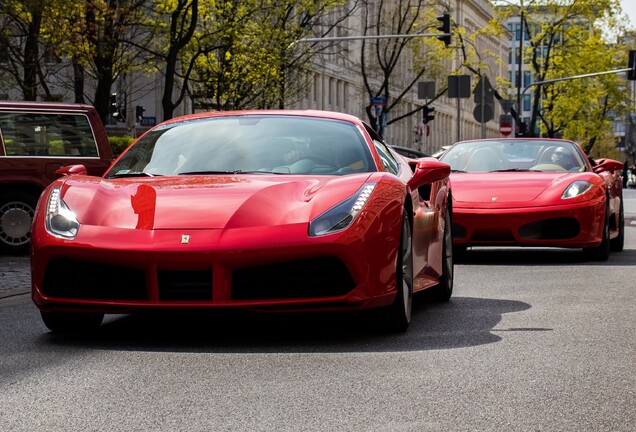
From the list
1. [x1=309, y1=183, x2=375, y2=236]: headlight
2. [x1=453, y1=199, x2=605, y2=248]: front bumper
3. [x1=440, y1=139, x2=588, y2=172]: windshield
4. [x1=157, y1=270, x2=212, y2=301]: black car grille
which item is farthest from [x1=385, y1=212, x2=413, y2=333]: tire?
[x1=440, y1=139, x2=588, y2=172]: windshield

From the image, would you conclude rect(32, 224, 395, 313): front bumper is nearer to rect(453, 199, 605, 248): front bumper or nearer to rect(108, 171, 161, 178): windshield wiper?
rect(108, 171, 161, 178): windshield wiper

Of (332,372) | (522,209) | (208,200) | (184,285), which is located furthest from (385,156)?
(522,209)

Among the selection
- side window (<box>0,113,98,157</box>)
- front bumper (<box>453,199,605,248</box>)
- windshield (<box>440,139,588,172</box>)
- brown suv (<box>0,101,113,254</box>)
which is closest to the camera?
front bumper (<box>453,199,605,248</box>)

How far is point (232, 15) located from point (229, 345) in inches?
1118

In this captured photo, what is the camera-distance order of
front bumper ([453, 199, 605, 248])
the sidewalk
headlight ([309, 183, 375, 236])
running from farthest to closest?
front bumper ([453, 199, 605, 248]) → the sidewalk → headlight ([309, 183, 375, 236])

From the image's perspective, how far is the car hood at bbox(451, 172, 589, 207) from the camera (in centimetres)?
1355

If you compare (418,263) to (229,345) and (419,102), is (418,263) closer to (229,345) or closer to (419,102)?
(229,345)

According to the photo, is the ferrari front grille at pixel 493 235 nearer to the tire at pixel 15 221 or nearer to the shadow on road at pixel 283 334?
the shadow on road at pixel 283 334

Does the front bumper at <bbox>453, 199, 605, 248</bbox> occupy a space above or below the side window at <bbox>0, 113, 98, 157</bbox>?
below

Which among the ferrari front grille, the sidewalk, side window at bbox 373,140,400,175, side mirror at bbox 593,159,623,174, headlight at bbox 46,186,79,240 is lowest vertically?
the sidewalk

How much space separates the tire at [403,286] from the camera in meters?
7.30

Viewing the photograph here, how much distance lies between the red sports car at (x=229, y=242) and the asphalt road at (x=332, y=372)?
0.22 m

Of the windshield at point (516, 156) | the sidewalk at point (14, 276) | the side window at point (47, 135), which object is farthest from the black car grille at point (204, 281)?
the side window at point (47, 135)

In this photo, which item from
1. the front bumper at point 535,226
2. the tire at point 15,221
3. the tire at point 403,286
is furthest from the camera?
the tire at point 15,221
